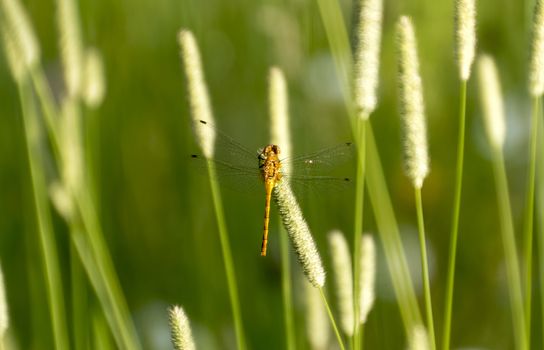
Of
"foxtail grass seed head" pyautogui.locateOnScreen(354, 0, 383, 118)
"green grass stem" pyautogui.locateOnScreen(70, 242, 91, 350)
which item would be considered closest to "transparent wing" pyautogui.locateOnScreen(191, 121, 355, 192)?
"green grass stem" pyautogui.locateOnScreen(70, 242, 91, 350)

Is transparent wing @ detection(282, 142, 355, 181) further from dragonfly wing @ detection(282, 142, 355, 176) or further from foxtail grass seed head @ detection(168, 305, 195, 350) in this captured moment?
foxtail grass seed head @ detection(168, 305, 195, 350)

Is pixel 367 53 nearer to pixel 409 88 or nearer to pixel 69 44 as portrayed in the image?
pixel 409 88

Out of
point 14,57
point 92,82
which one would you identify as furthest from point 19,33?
point 92,82

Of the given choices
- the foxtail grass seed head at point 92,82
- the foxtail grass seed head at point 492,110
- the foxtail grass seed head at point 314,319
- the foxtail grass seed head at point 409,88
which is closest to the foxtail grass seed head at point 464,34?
the foxtail grass seed head at point 409,88

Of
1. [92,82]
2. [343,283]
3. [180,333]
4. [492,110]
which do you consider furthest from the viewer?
[92,82]

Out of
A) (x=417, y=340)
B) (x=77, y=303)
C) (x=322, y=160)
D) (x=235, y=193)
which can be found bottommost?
Answer: (x=417, y=340)

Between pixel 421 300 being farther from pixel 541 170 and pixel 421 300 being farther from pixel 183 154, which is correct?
pixel 541 170
